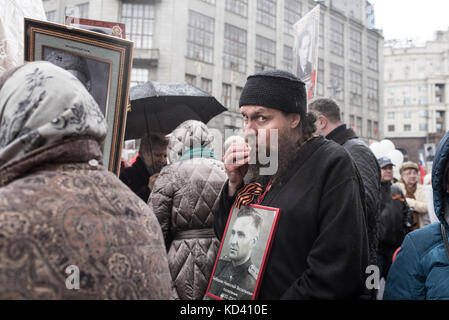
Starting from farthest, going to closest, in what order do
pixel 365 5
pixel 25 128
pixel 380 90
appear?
pixel 380 90 → pixel 365 5 → pixel 25 128

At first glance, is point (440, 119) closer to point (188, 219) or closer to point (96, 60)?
point (188, 219)

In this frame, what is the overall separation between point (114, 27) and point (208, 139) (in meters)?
1.19

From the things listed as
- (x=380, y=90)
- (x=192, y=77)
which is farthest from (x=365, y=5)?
(x=192, y=77)

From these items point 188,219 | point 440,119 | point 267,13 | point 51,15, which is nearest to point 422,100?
point 440,119

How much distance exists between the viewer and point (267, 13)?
2986 centimetres

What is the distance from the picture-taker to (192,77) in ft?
82.3

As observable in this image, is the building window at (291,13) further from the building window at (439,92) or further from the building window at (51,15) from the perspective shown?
the building window at (439,92)

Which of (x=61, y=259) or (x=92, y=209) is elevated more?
(x=92, y=209)

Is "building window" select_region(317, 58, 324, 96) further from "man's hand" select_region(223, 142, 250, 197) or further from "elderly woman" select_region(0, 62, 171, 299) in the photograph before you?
"elderly woman" select_region(0, 62, 171, 299)

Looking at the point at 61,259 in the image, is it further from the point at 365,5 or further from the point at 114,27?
the point at 365,5

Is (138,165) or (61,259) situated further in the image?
(138,165)

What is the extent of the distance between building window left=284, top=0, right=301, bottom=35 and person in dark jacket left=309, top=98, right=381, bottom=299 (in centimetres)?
2941
